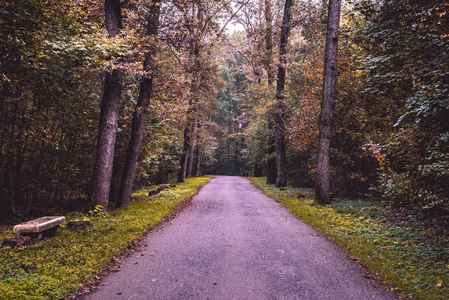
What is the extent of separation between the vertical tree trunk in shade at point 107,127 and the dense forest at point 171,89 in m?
0.03

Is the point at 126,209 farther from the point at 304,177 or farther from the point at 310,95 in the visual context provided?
the point at 304,177

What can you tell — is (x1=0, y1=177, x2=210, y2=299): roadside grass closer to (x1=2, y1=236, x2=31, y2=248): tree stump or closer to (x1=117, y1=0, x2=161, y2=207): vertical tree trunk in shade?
(x1=2, y1=236, x2=31, y2=248): tree stump

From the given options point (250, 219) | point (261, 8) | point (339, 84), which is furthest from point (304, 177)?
point (261, 8)

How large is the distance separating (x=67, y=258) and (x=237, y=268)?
119 inches

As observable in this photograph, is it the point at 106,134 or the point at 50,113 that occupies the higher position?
the point at 50,113

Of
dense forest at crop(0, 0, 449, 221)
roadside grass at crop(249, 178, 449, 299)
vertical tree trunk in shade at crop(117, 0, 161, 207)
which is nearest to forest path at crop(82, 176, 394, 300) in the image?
roadside grass at crop(249, 178, 449, 299)

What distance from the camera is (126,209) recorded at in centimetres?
854

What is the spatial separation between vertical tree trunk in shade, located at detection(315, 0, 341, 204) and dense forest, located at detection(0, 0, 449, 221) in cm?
14

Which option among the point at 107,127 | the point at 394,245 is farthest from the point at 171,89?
the point at 394,245

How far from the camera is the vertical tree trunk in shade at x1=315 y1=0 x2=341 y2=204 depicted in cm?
993

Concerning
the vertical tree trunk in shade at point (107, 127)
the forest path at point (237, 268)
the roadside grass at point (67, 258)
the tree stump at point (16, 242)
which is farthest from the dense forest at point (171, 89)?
the tree stump at point (16, 242)

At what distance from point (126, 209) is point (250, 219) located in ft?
14.5

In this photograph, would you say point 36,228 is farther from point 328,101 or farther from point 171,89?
point 328,101

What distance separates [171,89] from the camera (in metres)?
10.3
